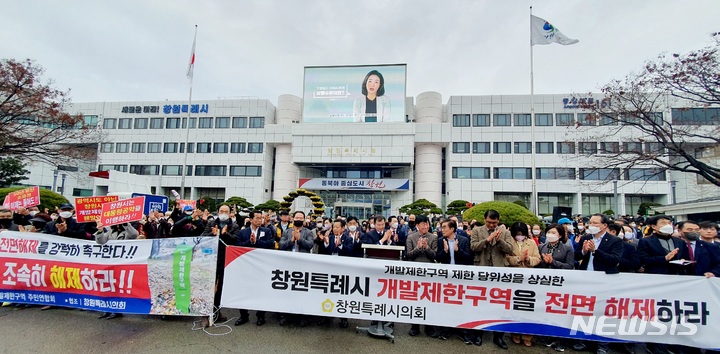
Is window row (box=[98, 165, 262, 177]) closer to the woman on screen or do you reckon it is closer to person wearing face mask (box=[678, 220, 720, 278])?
the woman on screen

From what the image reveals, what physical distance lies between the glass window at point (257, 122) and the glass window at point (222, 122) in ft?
10.4

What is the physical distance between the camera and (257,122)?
40.0 m

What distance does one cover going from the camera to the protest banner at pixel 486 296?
13.2 ft

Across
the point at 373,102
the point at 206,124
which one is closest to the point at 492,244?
the point at 373,102

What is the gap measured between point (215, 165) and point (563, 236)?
41051 mm

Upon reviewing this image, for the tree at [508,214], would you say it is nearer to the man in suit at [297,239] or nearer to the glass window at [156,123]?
the man in suit at [297,239]

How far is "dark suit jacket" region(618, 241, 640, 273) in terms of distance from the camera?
468cm

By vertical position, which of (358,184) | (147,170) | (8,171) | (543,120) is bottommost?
(8,171)

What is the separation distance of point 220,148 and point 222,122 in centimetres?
344

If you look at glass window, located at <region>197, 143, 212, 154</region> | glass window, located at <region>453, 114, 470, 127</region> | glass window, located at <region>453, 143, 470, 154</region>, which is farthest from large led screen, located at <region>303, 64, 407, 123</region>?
glass window, located at <region>197, 143, 212, 154</region>

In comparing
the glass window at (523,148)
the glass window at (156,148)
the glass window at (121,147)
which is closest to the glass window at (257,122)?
the glass window at (156,148)

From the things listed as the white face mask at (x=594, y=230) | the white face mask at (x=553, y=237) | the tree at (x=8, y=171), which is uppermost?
the tree at (x=8, y=171)

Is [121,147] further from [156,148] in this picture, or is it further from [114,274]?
[114,274]

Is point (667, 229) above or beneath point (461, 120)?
beneath
